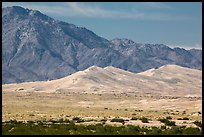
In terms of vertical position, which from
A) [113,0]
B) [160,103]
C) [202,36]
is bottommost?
[160,103]

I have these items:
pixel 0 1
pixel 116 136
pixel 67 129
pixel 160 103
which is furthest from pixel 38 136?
pixel 160 103

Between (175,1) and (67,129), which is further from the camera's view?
(67,129)

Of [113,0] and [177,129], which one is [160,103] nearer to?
[177,129]

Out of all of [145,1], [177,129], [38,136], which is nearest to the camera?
[145,1]

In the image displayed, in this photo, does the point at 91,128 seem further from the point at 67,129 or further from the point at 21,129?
the point at 21,129

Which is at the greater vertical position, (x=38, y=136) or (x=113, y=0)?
(x=113, y=0)

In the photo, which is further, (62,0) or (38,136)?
(38,136)

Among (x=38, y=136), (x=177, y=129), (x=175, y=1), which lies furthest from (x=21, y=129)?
(x=175, y=1)

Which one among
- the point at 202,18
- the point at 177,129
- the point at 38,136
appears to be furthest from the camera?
the point at 177,129

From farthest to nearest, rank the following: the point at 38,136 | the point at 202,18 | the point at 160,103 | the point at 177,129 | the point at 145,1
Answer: the point at 160,103, the point at 177,129, the point at 38,136, the point at 145,1, the point at 202,18
